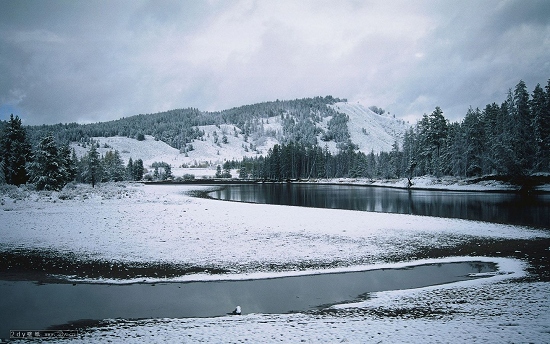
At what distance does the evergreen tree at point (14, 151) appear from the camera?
168 feet

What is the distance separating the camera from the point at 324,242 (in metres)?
18.2

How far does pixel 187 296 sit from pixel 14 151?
188 feet

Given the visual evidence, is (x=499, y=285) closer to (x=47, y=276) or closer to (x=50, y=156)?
(x=47, y=276)

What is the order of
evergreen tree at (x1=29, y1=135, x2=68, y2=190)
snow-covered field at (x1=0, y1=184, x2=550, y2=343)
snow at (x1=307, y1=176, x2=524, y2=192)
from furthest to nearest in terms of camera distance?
snow at (x1=307, y1=176, x2=524, y2=192)
evergreen tree at (x1=29, y1=135, x2=68, y2=190)
snow-covered field at (x1=0, y1=184, x2=550, y2=343)

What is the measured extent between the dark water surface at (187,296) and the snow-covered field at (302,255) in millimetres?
802

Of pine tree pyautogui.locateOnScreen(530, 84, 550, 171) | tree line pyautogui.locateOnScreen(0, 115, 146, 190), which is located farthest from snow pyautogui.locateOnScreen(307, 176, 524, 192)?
tree line pyautogui.locateOnScreen(0, 115, 146, 190)

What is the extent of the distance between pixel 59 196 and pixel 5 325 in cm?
3366

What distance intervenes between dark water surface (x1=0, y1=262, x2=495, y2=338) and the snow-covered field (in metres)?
0.80

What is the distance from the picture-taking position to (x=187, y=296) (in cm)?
1070

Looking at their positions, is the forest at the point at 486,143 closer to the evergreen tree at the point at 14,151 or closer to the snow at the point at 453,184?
the snow at the point at 453,184

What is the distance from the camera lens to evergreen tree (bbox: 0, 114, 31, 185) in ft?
168

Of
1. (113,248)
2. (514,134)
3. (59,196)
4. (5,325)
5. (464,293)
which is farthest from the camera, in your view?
(514,134)

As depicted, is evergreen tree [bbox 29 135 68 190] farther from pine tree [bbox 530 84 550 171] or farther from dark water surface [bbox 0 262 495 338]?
pine tree [bbox 530 84 550 171]

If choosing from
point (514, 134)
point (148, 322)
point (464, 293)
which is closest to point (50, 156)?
point (148, 322)
